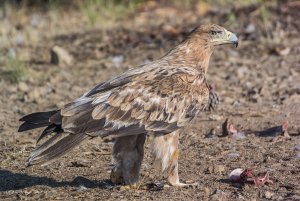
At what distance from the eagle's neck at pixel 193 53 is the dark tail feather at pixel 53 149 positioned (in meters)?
1.45

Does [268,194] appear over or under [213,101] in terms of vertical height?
under

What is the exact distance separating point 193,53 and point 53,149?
75.3 inches

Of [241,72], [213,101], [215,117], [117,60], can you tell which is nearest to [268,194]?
[213,101]

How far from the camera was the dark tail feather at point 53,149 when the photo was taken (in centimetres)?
669

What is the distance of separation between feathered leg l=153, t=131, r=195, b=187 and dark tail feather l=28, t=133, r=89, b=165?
2.30 ft

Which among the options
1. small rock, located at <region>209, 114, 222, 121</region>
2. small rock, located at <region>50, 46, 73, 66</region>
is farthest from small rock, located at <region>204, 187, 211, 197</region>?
small rock, located at <region>50, 46, 73, 66</region>

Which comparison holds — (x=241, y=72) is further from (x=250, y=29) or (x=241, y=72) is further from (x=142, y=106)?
(x=142, y=106)

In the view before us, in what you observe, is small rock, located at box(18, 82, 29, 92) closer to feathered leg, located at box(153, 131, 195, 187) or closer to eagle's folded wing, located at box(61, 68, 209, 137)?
eagle's folded wing, located at box(61, 68, 209, 137)

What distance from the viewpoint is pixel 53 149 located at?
22.0ft

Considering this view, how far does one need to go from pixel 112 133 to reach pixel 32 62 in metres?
7.17

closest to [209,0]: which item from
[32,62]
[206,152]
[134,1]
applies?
[134,1]

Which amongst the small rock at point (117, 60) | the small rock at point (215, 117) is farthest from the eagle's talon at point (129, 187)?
the small rock at point (117, 60)

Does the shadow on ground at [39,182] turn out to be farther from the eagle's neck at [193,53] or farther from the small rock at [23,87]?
the small rock at [23,87]

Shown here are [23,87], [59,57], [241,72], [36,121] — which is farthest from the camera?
[59,57]
